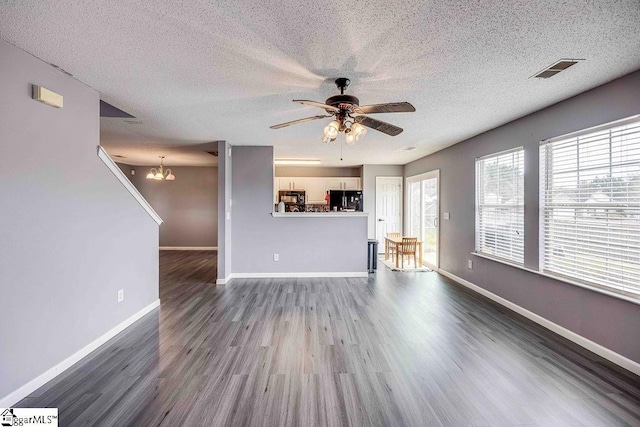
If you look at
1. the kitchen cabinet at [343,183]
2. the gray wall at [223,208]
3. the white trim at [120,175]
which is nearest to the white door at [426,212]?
the kitchen cabinet at [343,183]

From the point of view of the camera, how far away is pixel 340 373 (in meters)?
2.23

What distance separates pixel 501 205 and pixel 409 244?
2.11 metres

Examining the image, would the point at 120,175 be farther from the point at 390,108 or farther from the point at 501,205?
the point at 501,205

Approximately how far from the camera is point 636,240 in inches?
92.2

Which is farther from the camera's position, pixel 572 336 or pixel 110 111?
pixel 110 111

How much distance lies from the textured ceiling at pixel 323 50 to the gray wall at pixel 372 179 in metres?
4.17

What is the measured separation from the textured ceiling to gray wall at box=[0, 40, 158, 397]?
352 millimetres

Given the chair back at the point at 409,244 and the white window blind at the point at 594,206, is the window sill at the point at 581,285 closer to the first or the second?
the white window blind at the point at 594,206

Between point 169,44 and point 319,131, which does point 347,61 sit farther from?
point 319,131

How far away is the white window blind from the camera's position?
240cm

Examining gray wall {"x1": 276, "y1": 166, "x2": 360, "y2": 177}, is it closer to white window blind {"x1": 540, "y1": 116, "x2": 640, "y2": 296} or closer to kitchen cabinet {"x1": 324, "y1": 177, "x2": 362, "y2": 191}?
kitchen cabinet {"x1": 324, "y1": 177, "x2": 362, "y2": 191}

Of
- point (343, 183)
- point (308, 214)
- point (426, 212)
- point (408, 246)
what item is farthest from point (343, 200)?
point (308, 214)

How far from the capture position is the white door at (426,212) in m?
5.98

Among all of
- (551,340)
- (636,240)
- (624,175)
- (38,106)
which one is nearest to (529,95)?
(624,175)
